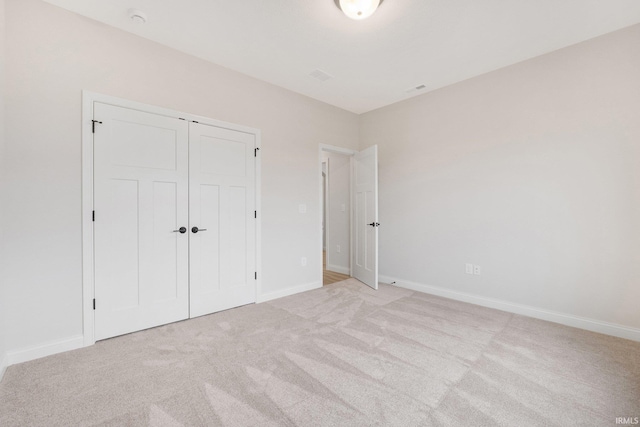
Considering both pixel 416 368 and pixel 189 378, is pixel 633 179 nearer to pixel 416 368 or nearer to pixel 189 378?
pixel 416 368

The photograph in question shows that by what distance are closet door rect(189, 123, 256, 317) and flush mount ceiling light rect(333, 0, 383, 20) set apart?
174cm

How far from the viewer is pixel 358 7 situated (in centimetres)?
211

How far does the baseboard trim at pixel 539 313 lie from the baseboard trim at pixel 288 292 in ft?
4.57

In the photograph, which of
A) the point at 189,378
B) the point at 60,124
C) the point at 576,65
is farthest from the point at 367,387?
the point at 576,65

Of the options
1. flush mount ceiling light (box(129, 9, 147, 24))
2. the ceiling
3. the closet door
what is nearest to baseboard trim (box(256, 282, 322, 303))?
the closet door

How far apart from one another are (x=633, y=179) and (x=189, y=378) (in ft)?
13.3

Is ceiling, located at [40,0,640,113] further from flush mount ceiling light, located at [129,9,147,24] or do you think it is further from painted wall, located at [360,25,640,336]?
painted wall, located at [360,25,640,336]

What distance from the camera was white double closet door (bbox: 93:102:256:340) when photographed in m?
2.45

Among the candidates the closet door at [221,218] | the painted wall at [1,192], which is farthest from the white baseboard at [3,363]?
the closet door at [221,218]

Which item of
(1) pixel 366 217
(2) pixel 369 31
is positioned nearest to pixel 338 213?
(1) pixel 366 217

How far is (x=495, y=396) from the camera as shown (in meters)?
1.72

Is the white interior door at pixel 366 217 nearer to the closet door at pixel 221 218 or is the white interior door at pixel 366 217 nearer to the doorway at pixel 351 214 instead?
the doorway at pixel 351 214

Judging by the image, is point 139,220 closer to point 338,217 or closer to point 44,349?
point 44,349

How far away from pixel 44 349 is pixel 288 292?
2353mm
